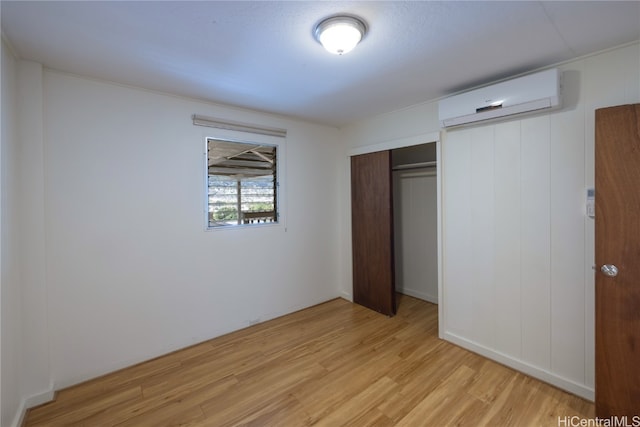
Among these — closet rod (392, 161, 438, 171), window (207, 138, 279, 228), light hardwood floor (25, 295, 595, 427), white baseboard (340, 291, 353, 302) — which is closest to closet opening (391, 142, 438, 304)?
closet rod (392, 161, 438, 171)

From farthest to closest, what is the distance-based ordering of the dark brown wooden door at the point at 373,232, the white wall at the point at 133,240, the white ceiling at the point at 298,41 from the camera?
the dark brown wooden door at the point at 373,232 < the white wall at the point at 133,240 < the white ceiling at the point at 298,41

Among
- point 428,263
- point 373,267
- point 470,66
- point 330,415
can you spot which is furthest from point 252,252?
point 470,66

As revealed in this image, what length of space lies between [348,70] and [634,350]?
254 cm

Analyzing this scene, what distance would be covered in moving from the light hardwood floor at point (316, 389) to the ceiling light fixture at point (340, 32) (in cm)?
229

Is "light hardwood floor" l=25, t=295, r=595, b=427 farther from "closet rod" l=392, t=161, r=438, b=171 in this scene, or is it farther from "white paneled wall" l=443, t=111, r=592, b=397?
"closet rod" l=392, t=161, r=438, b=171

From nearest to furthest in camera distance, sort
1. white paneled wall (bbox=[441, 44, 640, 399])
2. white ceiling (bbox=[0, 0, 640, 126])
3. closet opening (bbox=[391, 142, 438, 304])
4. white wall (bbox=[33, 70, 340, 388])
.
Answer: white ceiling (bbox=[0, 0, 640, 126]), white paneled wall (bbox=[441, 44, 640, 399]), white wall (bbox=[33, 70, 340, 388]), closet opening (bbox=[391, 142, 438, 304])

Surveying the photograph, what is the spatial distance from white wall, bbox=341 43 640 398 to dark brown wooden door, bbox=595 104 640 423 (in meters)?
0.20

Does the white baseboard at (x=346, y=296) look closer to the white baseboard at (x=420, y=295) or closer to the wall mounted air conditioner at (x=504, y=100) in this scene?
the white baseboard at (x=420, y=295)

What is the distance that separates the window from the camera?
2824 mm

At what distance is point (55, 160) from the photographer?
6.72 ft

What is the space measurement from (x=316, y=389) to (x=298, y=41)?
239cm

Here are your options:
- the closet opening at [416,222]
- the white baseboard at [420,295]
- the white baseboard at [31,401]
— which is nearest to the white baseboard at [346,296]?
the closet opening at [416,222]

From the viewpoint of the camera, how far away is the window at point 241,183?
282 centimetres

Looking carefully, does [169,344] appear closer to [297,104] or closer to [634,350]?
[297,104]
